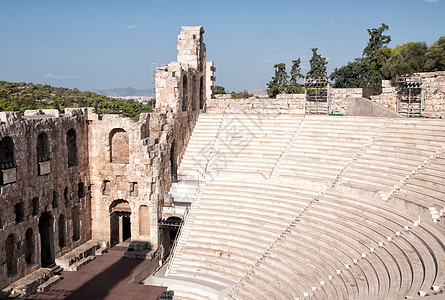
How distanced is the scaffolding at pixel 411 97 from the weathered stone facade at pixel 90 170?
1119 cm

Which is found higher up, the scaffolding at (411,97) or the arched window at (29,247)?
the scaffolding at (411,97)

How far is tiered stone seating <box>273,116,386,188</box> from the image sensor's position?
1900 centimetres

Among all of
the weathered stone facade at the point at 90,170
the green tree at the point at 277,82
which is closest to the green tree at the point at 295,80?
the green tree at the point at 277,82

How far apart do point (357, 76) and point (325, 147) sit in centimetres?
1903

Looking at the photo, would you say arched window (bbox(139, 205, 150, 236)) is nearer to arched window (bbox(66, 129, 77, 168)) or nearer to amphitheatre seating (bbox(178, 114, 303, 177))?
amphitheatre seating (bbox(178, 114, 303, 177))

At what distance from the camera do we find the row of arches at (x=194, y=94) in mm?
23531

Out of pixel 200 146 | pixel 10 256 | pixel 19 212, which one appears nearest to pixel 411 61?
pixel 200 146

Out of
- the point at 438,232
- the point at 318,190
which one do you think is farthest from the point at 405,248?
the point at 318,190

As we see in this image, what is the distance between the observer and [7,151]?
18031 mm

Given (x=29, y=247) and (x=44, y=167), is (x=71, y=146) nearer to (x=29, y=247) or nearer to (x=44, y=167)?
(x=44, y=167)

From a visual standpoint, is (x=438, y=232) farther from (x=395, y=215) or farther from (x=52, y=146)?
(x=52, y=146)

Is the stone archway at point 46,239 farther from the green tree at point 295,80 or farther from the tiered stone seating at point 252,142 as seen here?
A: the green tree at point 295,80

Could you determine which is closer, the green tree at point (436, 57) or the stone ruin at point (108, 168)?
the stone ruin at point (108, 168)

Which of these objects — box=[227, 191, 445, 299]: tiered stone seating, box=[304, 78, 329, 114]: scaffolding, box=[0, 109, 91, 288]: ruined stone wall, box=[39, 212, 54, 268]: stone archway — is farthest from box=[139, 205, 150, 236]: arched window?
box=[304, 78, 329, 114]: scaffolding
